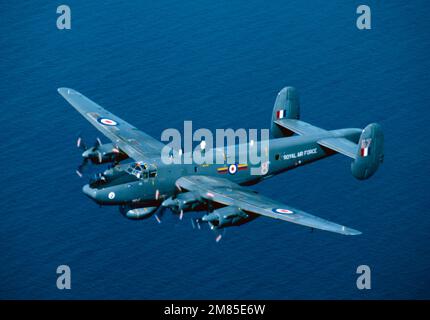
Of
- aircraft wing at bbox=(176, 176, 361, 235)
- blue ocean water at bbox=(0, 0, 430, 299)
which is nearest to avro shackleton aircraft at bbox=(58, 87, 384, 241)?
aircraft wing at bbox=(176, 176, 361, 235)

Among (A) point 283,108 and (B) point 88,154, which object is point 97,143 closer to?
(B) point 88,154

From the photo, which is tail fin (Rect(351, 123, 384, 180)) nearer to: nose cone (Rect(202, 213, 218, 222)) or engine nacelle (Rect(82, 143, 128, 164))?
nose cone (Rect(202, 213, 218, 222))

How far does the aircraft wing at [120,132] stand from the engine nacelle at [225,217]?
1135 centimetres

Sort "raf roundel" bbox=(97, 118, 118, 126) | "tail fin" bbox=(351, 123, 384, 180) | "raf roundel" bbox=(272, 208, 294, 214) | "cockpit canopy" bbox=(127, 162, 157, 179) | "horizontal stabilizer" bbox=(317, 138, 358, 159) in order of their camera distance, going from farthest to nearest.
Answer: "raf roundel" bbox=(97, 118, 118, 126)
"horizontal stabilizer" bbox=(317, 138, 358, 159)
"tail fin" bbox=(351, 123, 384, 180)
"cockpit canopy" bbox=(127, 162, 157, 179)
"raf roundel" bbox=(272, 208, 294, 214)

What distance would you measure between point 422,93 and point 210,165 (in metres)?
43.0

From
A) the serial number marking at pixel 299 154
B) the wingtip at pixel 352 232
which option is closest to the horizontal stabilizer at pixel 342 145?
the serial number marking at pixel 299 154

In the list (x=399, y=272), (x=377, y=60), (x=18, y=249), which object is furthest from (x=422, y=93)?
(x=18, y=249)

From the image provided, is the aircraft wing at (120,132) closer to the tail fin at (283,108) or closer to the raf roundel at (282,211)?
the tail fin at (283,108)

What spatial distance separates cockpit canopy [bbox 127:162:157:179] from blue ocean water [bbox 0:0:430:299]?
39.8ft

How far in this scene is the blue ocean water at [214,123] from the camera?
10925cm

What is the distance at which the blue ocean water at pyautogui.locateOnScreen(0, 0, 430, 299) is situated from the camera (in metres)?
109

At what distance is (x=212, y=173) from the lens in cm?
10344

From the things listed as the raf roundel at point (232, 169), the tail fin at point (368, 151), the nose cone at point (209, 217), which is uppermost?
the tail fin at point (368, 151)

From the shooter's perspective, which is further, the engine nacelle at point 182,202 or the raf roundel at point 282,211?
the engine nacelle at point 182,202
